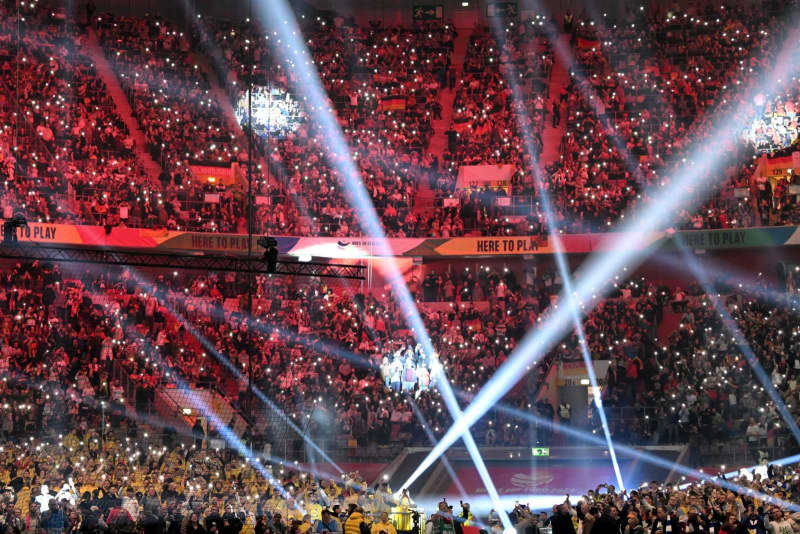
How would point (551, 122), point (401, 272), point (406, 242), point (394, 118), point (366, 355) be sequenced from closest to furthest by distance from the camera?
point (366, 355), point (406, 242), point (401, 272), point (394, 118), point (551, 122)

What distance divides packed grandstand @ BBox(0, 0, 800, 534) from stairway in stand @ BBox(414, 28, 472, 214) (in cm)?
11

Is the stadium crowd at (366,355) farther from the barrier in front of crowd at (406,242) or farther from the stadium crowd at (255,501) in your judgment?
the stadium crowd at (255,501)

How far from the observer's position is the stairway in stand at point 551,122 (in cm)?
3231

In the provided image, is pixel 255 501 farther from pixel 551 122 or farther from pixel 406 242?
pixel 551 122

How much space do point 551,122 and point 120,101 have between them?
12454mm

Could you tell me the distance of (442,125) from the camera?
111ft

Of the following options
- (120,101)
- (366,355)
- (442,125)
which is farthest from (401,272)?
(120,101)

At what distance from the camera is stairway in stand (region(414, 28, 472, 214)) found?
3158cm

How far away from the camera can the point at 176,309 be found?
2811cm

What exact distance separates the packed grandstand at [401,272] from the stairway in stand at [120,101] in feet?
0.42

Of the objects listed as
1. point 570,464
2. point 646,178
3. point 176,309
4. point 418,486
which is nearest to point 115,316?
point 176,309

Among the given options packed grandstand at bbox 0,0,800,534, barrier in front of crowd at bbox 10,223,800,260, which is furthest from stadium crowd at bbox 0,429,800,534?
barrier in front of crowd at bbox 10,223,800,260

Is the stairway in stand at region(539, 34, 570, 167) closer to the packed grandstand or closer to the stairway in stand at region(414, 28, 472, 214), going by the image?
the packed grandstand

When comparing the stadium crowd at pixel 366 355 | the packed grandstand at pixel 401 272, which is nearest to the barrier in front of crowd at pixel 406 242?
the packed grandstand at pixel 401 272
